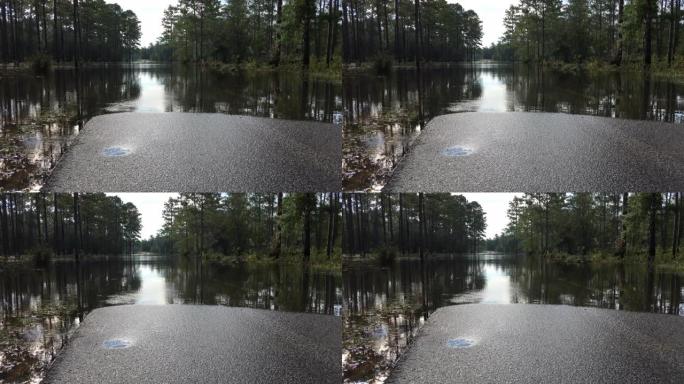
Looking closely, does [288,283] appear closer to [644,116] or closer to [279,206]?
[279,206]

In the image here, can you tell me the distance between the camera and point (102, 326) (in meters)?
5.89

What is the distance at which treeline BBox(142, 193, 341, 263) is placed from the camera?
5.39 metres

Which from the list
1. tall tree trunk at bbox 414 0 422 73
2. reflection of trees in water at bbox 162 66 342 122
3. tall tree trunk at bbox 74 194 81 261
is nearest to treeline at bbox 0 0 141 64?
reflection of trees in water at bbox 162 66 342 122

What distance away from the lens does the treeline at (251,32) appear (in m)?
5.64

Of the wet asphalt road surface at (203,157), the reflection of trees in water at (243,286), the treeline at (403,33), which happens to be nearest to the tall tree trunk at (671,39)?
the treeline at (403,33)

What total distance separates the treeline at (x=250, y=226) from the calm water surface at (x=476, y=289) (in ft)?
1.45

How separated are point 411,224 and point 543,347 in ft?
4.83

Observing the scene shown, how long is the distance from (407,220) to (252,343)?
1.77 m

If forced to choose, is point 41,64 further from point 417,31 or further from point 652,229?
point 652,229

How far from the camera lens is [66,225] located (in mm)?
5785

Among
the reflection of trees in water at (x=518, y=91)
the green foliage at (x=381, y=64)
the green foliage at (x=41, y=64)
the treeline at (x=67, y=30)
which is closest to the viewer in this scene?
the reflection of trees in water at (x=518, y=91)

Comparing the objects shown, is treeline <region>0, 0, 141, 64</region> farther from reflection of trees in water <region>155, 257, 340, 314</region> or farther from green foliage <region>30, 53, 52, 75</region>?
reflection of trees in water <region>155, 257, 340, 314</region>

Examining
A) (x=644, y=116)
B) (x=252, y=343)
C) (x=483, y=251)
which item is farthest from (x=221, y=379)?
(x=644, y=116)

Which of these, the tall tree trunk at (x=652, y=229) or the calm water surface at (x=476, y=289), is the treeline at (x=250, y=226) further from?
the tall tree trunk at (x=652, y=229)
